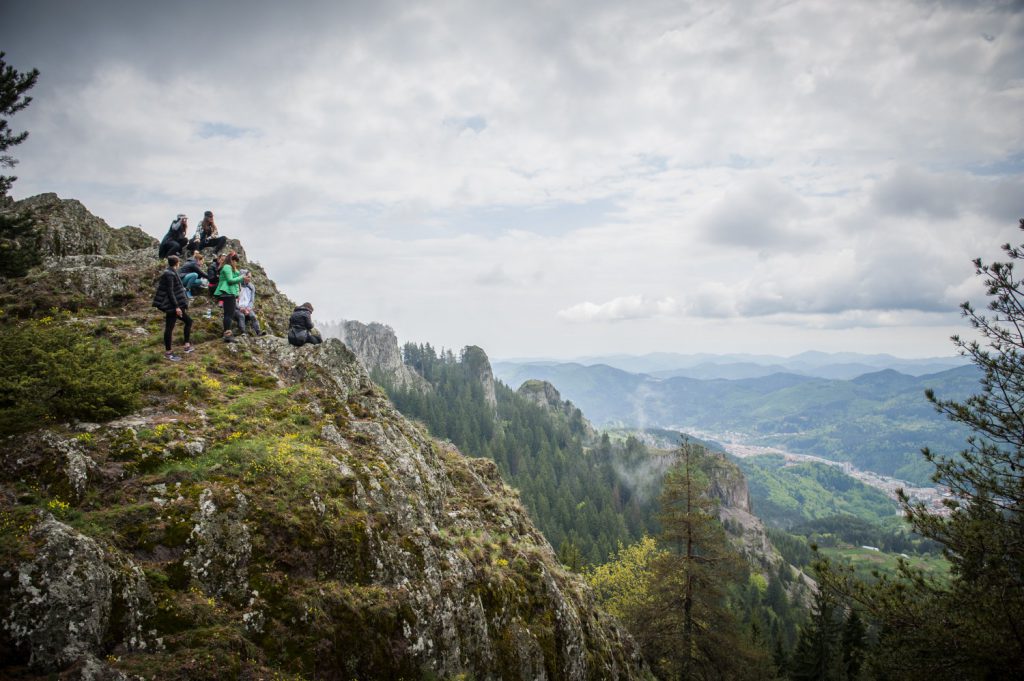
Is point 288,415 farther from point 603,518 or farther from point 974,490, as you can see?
point 603,518

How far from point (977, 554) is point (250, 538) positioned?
761 inches

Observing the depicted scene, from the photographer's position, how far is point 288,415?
48.9 feet

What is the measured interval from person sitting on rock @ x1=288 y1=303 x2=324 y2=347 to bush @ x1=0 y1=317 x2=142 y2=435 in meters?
6.27

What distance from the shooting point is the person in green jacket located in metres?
17.4

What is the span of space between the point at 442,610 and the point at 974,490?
1636 cm

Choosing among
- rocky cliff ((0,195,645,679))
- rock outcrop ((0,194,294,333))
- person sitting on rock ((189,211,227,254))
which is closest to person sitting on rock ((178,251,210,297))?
rocky cliff ((0,195,645,679))

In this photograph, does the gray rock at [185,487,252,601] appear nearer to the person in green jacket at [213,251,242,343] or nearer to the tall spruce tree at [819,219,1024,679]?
the person in green jacket at [213,251,242,343]

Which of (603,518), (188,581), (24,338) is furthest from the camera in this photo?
(603,518)

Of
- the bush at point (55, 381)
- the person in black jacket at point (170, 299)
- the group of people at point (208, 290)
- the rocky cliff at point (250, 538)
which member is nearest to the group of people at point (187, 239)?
the group of people at point (208, 290)

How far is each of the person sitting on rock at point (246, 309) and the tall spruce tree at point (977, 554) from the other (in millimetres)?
23317

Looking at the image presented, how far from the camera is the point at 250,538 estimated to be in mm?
10297

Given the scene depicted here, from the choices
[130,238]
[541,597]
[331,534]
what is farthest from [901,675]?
Answer: [130,238]

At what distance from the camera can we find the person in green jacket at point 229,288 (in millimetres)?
17438

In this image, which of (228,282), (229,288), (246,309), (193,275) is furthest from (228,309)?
(193,275)
